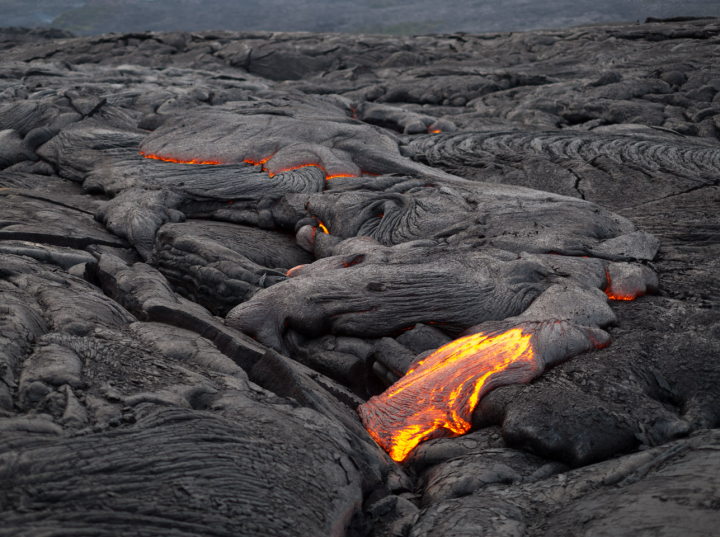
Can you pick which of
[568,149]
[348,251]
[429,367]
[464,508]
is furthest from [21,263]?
[568,149]

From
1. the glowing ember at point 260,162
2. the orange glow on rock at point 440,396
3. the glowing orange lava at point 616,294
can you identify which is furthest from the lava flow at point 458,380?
the glowing ember at point 260,162

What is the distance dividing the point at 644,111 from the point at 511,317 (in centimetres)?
1091

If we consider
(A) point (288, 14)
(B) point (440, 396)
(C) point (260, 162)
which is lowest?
(B) point (440, 396)

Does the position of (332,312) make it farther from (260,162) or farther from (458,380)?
(260,162)

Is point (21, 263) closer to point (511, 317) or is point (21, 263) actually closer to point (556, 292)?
point (511, 317)

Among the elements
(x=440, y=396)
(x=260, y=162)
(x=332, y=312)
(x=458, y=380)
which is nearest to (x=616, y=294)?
(x=458, y=380)

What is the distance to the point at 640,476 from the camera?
3.34 m

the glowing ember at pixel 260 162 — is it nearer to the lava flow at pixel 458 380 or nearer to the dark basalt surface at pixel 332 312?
the dark basalt surface at pixel 332 312

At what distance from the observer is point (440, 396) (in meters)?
4.83

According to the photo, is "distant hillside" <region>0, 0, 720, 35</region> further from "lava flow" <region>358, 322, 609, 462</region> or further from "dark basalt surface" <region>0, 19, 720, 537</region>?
"lava flow" <region>358, 322, 609, 462</region>

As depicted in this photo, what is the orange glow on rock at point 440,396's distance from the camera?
15.5 feet

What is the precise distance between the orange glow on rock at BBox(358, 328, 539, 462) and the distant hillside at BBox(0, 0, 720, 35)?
124ft

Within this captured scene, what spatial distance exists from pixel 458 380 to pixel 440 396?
Result: 0.22 m

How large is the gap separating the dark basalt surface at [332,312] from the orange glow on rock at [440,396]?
14 cm
